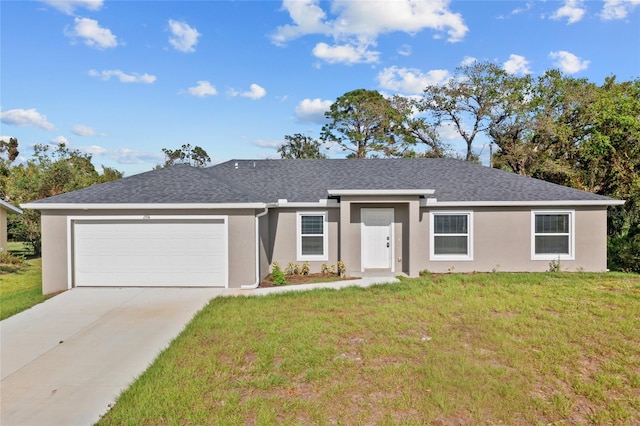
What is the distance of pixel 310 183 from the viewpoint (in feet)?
46.3

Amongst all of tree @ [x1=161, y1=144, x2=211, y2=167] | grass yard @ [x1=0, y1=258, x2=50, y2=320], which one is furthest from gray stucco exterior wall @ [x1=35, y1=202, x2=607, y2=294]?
tree @ [x1=161, y1=144, x2=211, y2=167]

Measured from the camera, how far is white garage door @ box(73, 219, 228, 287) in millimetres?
10297

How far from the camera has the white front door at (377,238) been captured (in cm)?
1245

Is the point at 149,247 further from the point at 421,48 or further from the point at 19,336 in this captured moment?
the point at 421,48

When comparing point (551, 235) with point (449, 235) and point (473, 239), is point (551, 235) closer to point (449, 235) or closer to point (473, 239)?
point (473, 239)

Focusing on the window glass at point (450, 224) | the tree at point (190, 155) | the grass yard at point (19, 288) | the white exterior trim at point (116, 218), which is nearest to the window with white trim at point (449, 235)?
the window glass at point (450, 224)

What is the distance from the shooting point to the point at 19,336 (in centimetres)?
670

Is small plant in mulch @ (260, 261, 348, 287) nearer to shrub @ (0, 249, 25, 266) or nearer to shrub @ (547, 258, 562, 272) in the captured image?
shrub @ (547, 258, 562, 272)

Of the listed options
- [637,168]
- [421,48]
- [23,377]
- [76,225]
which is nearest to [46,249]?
[76,225]

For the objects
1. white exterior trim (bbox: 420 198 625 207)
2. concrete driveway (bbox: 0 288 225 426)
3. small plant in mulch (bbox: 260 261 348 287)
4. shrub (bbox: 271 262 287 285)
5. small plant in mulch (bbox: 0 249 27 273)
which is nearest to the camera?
concrete driveway (bbox: 0 288 225 426)

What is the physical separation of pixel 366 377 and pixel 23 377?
16.7ft

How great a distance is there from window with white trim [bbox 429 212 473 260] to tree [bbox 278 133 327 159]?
2963 cm

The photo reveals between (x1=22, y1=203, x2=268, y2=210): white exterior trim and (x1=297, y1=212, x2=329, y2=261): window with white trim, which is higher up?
(x1=22, y1=203, x2=268, y2=210): white exterior trim

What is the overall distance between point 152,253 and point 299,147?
1348 inches
